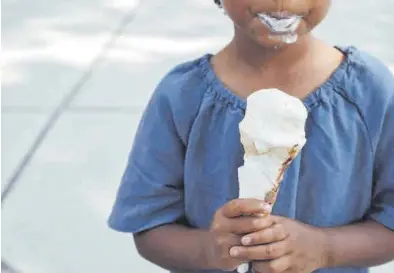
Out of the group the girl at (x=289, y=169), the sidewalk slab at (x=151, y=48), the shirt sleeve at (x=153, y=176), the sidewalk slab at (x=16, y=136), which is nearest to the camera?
the girl at (x=289, y=169)

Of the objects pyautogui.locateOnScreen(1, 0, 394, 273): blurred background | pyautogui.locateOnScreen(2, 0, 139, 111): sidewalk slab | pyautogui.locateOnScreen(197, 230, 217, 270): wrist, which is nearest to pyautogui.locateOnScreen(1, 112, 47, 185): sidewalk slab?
pyautogui.locateOnScreen(1, 0, 394, 273): blurred background

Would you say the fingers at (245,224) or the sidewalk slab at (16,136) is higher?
the fingers at (245,224)

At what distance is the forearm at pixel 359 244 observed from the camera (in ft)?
4.88

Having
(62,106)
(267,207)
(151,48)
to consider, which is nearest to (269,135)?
(267,207)

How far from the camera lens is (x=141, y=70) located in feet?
14.8

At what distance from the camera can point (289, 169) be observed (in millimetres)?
1422

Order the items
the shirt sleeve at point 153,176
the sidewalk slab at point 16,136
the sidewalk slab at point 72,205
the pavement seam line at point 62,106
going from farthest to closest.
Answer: the sidewalk slab at point 16,136 < the pavement seam line at point 62,106 < the sidewalk slab at point 72,205 < the shirt sleeve at point 153,176

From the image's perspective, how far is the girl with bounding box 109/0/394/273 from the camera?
54.0 inches

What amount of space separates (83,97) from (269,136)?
303cm

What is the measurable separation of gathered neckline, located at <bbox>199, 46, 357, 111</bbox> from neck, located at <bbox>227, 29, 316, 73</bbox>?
0.05m

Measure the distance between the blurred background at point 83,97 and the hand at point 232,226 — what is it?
1553 mm

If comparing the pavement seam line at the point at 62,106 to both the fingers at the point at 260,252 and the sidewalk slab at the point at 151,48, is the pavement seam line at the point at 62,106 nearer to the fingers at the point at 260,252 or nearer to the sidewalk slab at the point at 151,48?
the sidewalk slab at the point at 151,48

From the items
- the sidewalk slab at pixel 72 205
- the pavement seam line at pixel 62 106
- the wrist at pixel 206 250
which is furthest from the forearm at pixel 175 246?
the pavement seam line at pixel 62 106

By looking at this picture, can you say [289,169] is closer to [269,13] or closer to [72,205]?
[269,13]
